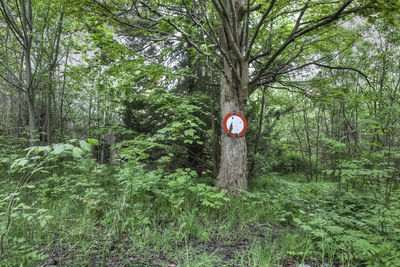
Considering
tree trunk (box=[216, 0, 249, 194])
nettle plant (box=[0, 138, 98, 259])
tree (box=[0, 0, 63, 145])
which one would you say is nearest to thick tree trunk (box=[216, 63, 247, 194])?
tree trunk (box=[216, 0, 249, 194])

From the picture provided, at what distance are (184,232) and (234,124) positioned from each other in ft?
6.34

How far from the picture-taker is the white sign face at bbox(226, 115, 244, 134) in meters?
3.46

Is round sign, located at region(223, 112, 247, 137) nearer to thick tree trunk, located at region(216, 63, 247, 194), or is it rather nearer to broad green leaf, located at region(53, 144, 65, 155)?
thick tree trunk, located at region(216, 63, 247, 194)

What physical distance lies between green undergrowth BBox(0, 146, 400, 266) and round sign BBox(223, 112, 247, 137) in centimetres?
112

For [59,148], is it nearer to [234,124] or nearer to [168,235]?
[168,235]

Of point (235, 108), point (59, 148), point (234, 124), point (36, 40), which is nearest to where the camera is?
point (59, 148)

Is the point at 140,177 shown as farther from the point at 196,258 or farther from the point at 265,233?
the point at 265,233

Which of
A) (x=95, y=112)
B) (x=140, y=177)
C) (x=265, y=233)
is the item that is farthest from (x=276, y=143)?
(x=95, y=112)

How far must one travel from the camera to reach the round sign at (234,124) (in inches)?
136

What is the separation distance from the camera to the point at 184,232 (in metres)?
2.39

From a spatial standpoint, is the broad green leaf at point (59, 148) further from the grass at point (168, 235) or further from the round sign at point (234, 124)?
the round sign at point (234, 124)

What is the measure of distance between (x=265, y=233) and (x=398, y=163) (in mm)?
2931

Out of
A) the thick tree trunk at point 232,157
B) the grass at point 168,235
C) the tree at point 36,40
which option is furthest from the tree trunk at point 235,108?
the tree at point 36,40

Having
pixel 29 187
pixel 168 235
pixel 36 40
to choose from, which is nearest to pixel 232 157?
pixel 168 235
